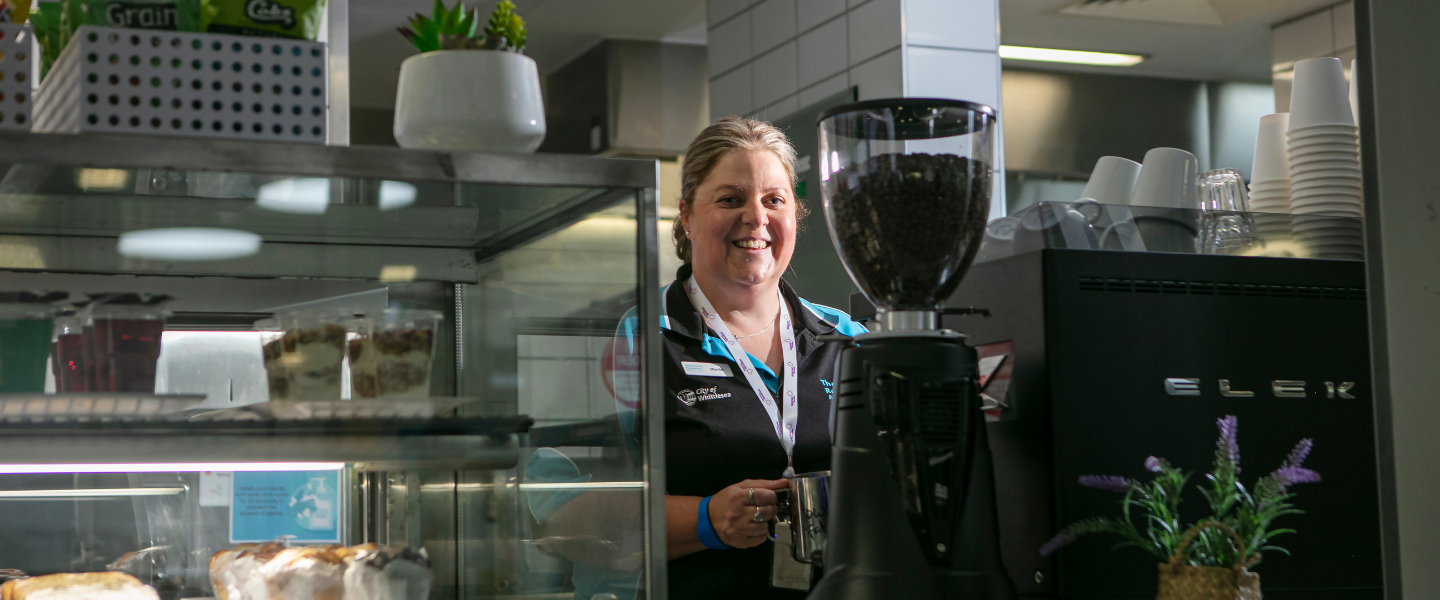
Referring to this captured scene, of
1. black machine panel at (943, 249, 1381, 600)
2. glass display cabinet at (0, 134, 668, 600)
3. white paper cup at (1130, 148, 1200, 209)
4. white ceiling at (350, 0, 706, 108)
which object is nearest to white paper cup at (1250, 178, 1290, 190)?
white paper cup at (1130, 148, 1200, 209)

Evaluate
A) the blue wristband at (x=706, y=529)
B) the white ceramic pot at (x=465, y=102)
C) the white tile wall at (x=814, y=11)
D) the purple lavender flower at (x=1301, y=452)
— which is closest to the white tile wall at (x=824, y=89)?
the white tile wall at (x=814, y=11)

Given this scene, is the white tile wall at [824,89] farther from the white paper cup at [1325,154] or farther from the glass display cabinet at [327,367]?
the glass display cabinet at [327,367]

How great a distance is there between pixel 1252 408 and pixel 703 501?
639 mm

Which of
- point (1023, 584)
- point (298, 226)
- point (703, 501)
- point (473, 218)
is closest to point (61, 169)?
point (298, 226)

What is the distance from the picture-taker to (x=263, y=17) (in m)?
0.99

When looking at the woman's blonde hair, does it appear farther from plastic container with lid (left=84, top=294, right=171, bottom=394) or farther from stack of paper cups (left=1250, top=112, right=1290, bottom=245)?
plastic container with lid (left=84, top=294, right=171, bottom=394)

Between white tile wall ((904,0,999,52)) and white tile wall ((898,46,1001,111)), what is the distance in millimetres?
23

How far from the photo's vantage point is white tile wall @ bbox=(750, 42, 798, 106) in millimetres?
3549

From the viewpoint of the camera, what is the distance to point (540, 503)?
107 cm

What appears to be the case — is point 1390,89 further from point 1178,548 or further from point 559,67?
point 559,67

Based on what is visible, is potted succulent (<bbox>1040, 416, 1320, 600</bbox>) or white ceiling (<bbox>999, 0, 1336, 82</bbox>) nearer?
potted succulent (<bbox>1040, 416, 1320, 600</bbox>)

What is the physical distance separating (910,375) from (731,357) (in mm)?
748

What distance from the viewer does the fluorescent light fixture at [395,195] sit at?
1.03m

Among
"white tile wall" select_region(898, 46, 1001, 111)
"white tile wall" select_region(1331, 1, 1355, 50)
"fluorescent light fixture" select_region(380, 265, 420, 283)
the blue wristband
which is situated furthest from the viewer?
"white tile wall" select_region(1331, 1, 1355, 50)
